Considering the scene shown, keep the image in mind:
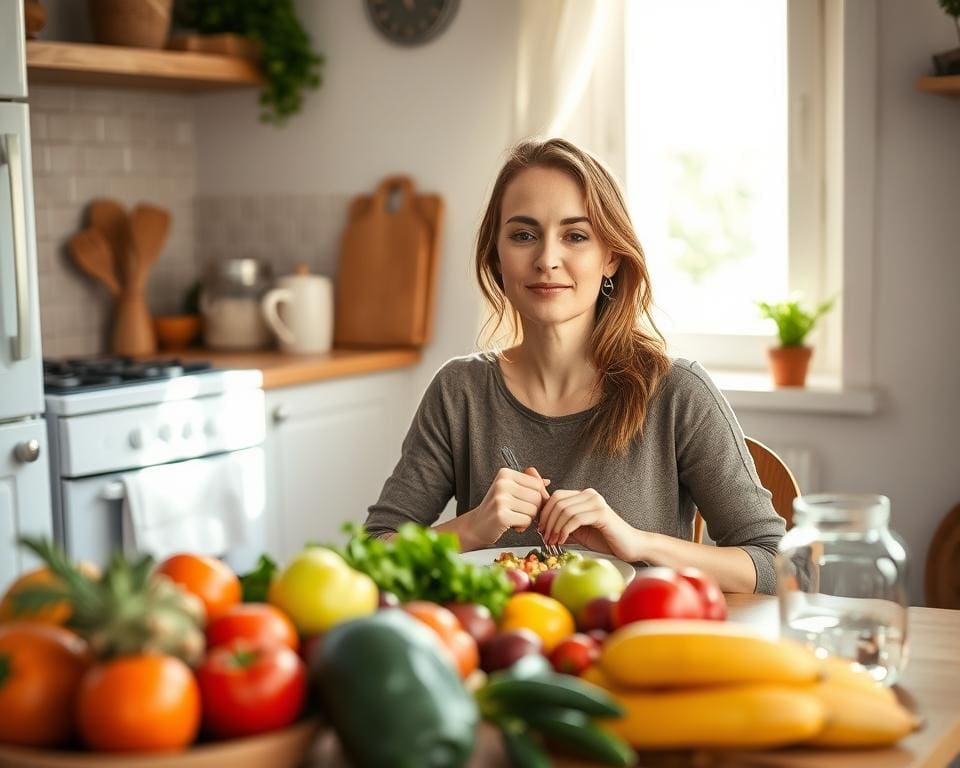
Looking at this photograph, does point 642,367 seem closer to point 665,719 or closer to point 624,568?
point 624,568

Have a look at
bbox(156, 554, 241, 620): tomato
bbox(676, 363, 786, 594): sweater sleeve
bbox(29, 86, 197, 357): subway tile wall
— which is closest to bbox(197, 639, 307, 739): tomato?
bbox(156, 554, 241, 620): tomato

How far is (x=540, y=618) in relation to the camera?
46.7 inches

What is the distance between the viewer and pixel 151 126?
4.02 m

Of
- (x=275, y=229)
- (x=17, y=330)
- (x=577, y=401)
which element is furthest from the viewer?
(x=275, y=229)

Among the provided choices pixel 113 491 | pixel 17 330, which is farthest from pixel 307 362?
pixel 17 330

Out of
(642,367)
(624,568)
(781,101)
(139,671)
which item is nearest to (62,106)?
(781,101)

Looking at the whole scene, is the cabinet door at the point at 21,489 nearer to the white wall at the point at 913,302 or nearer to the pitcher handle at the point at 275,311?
the pitcher handle at the point at 275,311

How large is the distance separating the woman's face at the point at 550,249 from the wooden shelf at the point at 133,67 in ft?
5.52

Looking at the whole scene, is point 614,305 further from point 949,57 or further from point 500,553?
point 949,57

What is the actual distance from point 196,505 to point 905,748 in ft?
7.46

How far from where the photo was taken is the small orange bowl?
153 inches

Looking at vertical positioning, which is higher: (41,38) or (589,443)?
(41,38)

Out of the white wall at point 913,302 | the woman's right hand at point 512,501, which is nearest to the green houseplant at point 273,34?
the white wall at point 913,302

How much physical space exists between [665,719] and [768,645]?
4.1 inches
